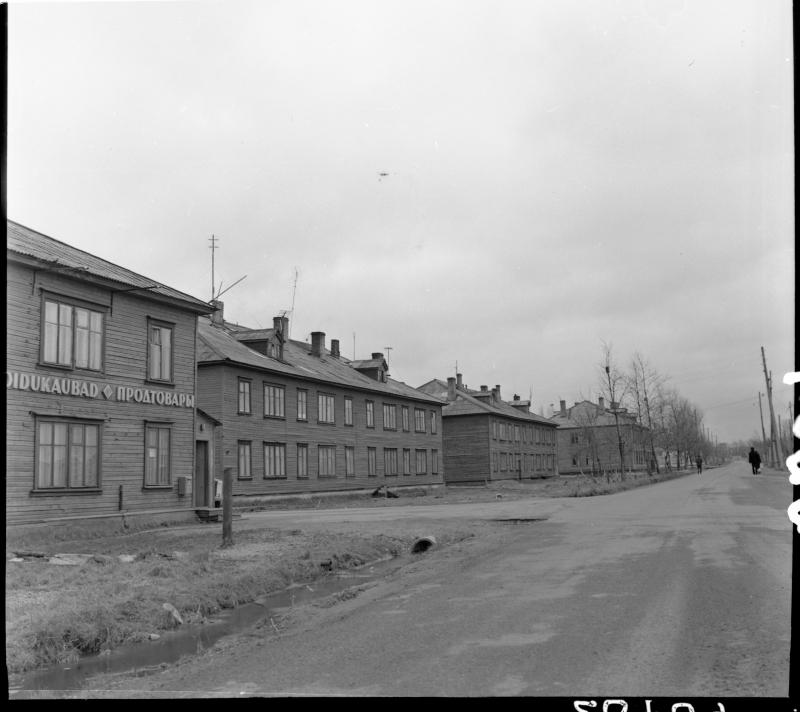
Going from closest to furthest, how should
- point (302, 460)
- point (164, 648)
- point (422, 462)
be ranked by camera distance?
point (164, 648), point (302, 460), point (422, 462)

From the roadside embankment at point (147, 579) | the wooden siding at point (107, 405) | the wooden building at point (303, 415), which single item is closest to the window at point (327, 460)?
the wooden building at point (303, 415)

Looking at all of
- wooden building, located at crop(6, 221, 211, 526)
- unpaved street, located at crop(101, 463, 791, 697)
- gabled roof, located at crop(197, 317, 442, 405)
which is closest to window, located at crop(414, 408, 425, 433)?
gabled roof, located at crop(197, 317, 442, 405)

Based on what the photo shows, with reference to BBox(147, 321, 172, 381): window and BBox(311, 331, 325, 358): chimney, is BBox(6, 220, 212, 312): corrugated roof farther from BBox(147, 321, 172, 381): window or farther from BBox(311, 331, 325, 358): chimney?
BBox(311, 331, 325, 358): chimney

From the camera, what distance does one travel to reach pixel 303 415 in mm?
38469

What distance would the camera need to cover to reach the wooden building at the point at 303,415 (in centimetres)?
3319

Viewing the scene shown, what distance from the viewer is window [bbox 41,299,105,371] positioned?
1886 centimetres

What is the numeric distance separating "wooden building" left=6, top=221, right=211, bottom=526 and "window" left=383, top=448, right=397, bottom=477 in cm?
2305

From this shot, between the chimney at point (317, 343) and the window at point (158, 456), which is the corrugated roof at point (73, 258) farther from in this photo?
the chimney at point (317, 343)

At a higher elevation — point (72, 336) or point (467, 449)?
point (72, 336)

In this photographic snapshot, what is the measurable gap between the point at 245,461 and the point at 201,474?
697 centimetres

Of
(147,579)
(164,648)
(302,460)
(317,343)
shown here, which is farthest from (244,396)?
(164,648)

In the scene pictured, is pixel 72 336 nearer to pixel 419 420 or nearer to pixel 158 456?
pixel 158 456
